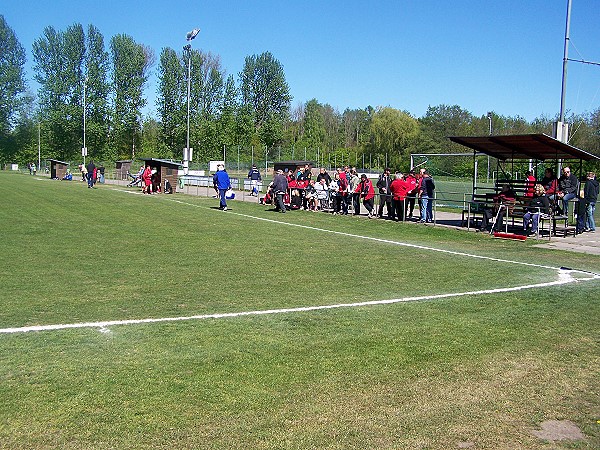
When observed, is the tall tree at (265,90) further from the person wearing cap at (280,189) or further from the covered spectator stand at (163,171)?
the person wearing cap at (280,189)

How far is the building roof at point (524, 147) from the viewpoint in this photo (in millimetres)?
18719

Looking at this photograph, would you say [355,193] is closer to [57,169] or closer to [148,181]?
[148,181]

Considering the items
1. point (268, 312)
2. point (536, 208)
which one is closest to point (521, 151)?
point (536, 208)

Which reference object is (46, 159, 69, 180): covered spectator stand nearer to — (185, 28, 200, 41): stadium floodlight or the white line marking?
(185, 28, 200, 41): stadium floodlight

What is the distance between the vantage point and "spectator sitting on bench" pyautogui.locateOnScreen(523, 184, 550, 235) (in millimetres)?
18328

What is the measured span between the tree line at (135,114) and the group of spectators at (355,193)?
2019 inches

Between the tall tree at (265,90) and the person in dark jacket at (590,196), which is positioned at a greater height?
the tall tree at (265,90)

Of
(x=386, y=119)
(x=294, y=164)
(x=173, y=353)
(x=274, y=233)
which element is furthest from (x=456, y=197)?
(x=386, y=119)

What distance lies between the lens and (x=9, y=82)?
88938 millimetres

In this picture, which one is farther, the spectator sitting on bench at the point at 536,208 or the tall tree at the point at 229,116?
the tall tree at the point at 229,116

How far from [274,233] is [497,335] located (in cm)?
1123

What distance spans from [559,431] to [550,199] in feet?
52.2

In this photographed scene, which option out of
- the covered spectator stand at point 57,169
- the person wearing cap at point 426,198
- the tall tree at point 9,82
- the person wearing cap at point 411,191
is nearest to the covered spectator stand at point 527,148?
the person wearing cap at point 426,198

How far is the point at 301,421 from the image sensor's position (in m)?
4.65
